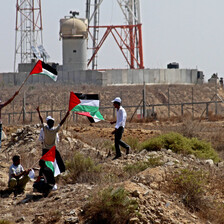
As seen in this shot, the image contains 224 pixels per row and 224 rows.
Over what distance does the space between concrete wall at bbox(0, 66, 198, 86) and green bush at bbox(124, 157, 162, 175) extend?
3844 centimetres

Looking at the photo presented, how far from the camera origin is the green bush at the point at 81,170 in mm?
15062

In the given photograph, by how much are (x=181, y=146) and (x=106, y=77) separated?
1406 inches

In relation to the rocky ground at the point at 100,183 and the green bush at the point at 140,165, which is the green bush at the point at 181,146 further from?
the green bush at the point at 140,165

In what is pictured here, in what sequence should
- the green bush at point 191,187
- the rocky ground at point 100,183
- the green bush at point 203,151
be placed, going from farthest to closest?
the green bush at point 203,151 < the green bush at point 191,187 < the rocky ground at point 100,183

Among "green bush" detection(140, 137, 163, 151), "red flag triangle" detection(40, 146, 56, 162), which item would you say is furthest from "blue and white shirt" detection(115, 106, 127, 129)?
"red flag triangle" detection(40, 146, 56, 162)

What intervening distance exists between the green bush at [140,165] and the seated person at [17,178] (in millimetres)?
2472

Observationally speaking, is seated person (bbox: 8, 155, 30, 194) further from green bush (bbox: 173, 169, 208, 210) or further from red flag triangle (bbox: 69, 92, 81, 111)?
green bush (bbox: 173, 169, 208, 210)

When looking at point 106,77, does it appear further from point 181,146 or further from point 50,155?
point 50,155

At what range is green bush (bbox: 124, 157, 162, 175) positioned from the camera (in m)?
15.7

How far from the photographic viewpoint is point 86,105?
16.3 meters

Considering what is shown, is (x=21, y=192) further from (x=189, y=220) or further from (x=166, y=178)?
Result: (x=189, y=220)

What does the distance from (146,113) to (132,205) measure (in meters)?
28.3

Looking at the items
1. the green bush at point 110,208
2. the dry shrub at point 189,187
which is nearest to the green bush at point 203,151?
the dry shrub at point 189,187

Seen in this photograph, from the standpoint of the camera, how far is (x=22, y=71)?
56.4 m
